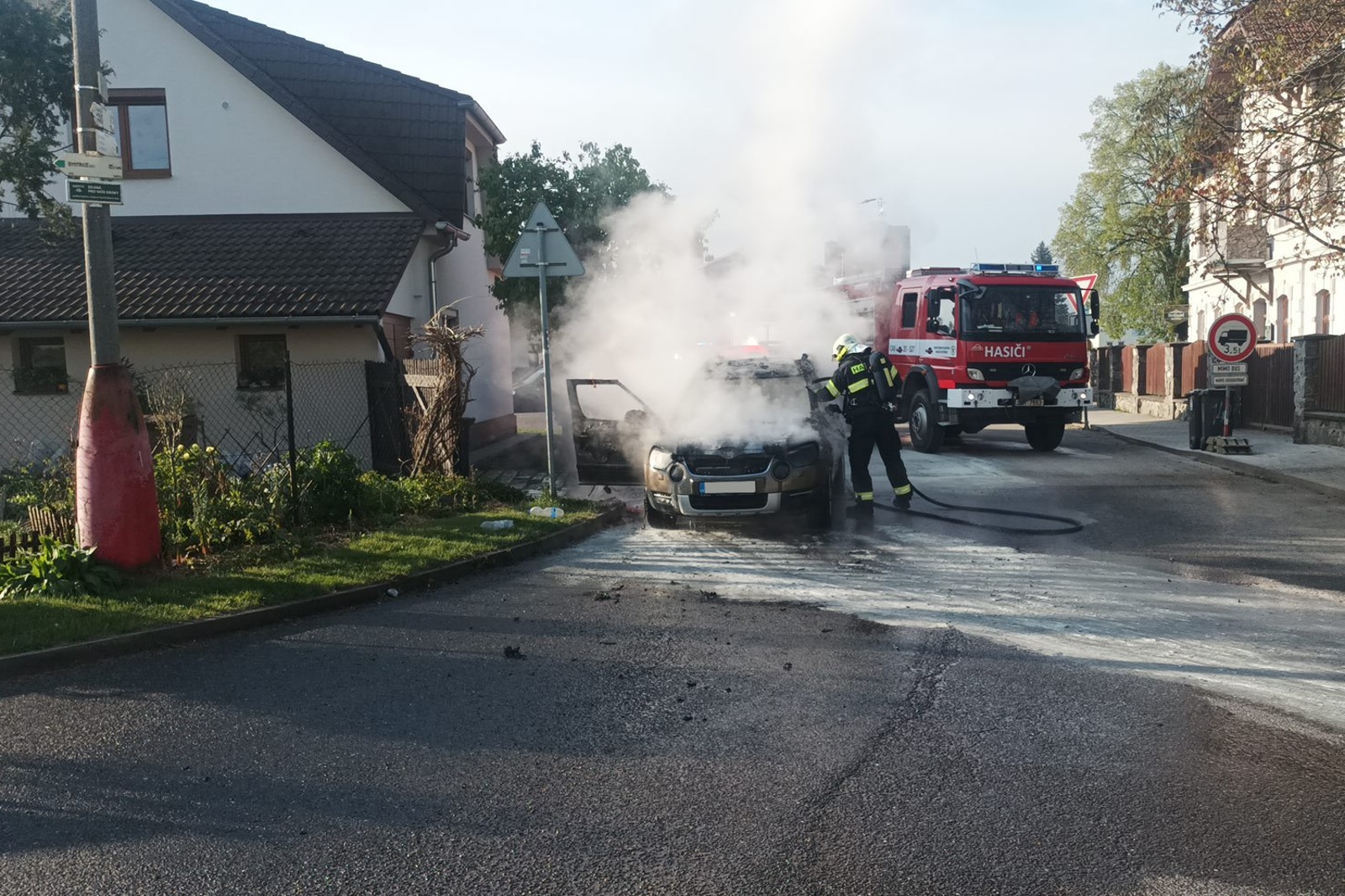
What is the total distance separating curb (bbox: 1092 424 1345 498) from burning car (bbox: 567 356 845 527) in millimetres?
5858

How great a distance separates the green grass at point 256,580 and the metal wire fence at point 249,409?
16.9ft

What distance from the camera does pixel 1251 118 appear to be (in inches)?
536

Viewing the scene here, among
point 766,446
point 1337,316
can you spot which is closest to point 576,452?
point 766,446

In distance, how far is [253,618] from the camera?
7145mm

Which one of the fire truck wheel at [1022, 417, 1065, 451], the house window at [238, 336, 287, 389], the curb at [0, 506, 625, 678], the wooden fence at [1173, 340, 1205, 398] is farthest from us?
the wooden fence at [1173, 340, 1205, 398]

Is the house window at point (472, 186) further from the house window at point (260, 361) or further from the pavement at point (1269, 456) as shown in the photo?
the pavement at point (1269, 456)

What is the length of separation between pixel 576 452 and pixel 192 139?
11366mm

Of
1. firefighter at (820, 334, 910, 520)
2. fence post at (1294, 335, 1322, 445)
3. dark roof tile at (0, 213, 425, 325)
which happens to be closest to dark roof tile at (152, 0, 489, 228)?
dark roof tile at (0, 213, 425, 325)

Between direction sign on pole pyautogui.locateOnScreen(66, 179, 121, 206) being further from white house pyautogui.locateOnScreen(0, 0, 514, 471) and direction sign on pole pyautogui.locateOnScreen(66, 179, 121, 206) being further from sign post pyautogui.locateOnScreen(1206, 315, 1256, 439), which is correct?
sign post pyautogui.locateOnScreen(1206, 315, 1256, 439)

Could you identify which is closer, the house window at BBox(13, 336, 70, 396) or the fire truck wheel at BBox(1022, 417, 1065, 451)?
the house window at BBox(13, 336, 70, 396)

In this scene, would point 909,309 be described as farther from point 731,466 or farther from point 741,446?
point 731,466

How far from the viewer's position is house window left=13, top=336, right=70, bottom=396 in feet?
55.5

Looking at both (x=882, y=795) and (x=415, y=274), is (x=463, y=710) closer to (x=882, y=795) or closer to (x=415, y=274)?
(x=882, y=795)

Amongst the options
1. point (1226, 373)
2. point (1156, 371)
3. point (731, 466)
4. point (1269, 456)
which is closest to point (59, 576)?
point (731, 466)
